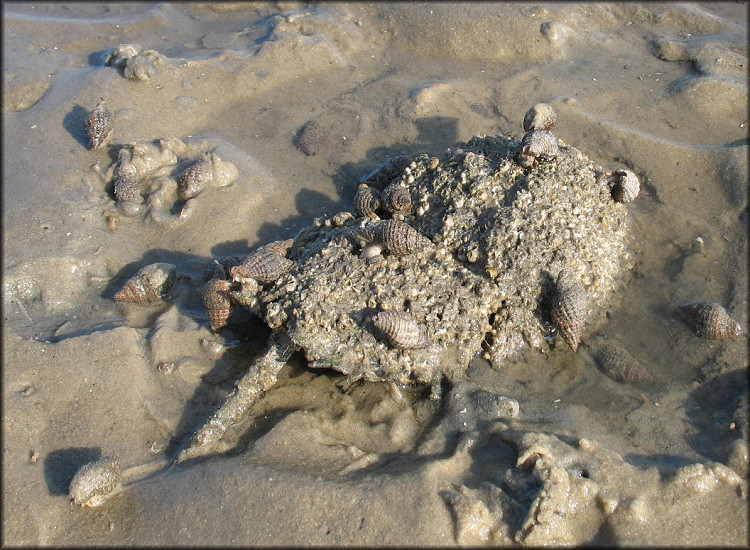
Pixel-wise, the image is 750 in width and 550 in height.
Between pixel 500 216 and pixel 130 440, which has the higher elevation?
pixel 500 216

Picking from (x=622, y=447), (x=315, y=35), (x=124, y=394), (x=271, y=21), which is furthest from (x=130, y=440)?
(x=271, y=21)

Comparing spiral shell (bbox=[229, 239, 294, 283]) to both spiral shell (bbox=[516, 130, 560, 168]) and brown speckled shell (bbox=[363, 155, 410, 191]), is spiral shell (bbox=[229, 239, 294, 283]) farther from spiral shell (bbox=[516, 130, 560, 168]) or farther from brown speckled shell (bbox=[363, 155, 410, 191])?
spiral shell (bbox=[516, 130, 560, 168])

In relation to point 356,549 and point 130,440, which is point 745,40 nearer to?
point 356,549

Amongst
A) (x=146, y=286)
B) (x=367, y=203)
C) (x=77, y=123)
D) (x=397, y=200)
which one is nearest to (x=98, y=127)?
(x=77, y=123)

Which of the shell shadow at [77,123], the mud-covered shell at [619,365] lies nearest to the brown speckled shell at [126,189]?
the shell shadow at [77,123]

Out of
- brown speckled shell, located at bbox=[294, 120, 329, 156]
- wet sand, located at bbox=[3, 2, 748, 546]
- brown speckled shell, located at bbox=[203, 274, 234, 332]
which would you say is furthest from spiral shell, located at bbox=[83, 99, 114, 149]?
brown speckled shell, located at bbox=[203, 274, 234, 332]

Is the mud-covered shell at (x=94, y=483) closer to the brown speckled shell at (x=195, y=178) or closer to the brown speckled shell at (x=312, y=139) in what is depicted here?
the brown speckled shell at (x=195, y=178)

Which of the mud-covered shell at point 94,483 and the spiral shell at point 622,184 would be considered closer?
the mud-covered shell at point 94,483
